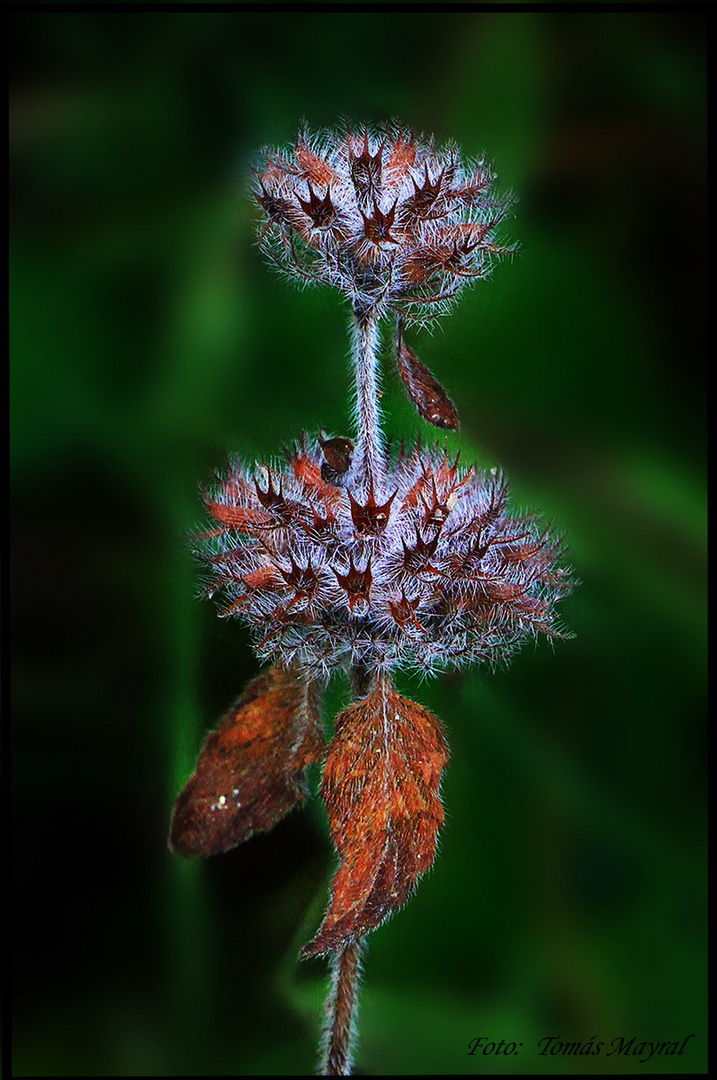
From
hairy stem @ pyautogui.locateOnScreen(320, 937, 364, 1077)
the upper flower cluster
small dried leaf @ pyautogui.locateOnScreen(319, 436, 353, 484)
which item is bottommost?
hairy stem @ pyautogui.locateOnScreen(320, 937, 364, 1077)

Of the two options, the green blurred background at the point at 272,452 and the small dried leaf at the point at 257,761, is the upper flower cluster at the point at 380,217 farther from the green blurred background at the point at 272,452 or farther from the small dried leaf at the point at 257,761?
the small dried leaf at the point at 257,761

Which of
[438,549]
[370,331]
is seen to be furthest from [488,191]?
[438,549]

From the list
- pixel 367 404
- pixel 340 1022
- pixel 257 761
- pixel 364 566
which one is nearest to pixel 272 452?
pixel 367 404

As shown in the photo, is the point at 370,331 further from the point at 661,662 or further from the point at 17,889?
the point at 17,889

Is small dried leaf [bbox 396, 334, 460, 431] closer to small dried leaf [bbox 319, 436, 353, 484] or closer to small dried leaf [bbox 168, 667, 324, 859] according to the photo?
small dried leaf [bbox 319, 436, 353, 484]

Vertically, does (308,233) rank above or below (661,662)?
above

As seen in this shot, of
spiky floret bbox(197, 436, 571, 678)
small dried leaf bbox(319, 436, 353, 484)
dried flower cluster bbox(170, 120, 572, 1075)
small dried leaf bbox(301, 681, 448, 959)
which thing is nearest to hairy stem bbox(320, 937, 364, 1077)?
dried flower cluster bbox(170, 120, 572, 1075)

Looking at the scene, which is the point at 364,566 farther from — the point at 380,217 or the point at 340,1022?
the point at 340,1022
